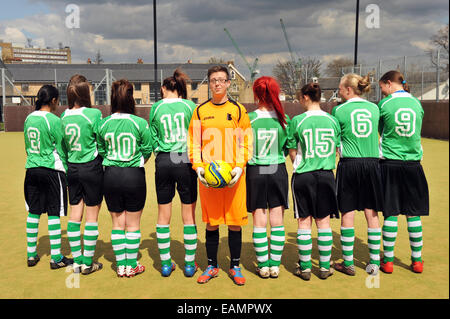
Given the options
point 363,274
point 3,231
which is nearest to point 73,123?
point 3,231

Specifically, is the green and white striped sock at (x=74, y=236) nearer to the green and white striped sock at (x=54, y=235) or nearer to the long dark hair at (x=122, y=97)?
the green and white striped sock at (x=54, y=235)

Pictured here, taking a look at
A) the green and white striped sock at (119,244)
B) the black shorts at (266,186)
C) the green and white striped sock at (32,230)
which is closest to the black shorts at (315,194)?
the black shorts at (266,186)

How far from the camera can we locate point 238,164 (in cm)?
415

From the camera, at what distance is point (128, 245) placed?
449 cm

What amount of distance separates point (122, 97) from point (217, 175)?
1385 mm

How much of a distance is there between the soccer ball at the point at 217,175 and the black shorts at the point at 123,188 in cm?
86

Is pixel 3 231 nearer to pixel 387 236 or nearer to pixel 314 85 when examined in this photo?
pixel 314 85

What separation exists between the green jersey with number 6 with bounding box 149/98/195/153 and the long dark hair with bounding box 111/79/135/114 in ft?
0.89

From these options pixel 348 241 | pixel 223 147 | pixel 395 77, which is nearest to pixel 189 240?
pixel 223 147

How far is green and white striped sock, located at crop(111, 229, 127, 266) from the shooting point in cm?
447

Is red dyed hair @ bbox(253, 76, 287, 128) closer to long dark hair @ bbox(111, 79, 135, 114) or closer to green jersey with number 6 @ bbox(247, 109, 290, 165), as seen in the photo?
green jersey with number 6 @ bbox(247, 109, 290, 165)

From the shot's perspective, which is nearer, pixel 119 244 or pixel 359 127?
pixel 359 127

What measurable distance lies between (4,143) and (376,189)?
2056 cm

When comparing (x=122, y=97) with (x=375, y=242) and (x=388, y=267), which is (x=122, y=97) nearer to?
(x=375, y=242)
